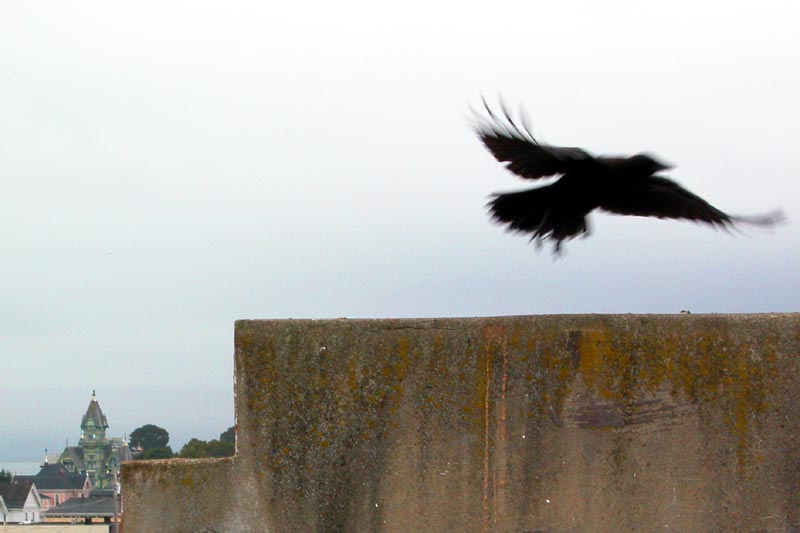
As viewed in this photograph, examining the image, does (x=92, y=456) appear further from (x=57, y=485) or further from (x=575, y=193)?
(x=575, y=193)

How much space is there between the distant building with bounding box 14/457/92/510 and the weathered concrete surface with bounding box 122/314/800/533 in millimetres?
122716

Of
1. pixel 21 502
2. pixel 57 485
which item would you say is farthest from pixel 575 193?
pixel 57 485

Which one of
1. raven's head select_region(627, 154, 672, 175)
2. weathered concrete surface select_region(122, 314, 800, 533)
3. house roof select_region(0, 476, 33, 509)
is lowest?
house roof select_region(0, 476, 33, 509)

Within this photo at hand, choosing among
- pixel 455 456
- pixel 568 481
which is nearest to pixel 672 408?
pixel 568 481

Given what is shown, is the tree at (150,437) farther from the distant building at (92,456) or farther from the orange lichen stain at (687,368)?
the orange lichen stain at (687,368)

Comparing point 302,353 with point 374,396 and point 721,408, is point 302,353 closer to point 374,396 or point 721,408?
point 374,396

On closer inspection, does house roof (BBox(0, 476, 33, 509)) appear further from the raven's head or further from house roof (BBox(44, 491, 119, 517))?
the raven's head

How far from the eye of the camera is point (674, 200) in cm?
477

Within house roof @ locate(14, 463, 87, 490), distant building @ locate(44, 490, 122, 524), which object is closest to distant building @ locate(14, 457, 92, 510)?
house roof @ locate(14, 463, 87, 490)

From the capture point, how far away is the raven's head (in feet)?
14.9

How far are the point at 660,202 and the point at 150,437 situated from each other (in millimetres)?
139008

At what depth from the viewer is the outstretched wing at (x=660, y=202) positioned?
185 inches

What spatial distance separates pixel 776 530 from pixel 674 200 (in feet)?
5.44

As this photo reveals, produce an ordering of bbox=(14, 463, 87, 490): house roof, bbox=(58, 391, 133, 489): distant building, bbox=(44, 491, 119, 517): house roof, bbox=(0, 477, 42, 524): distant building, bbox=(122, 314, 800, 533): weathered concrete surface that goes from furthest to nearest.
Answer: bbox=(58, 391, 133, 489): distant building, bbox=(14, 463, 87, 490): house roof, bbox=(0, 477, 42, 524): distant building, bbox=(44, 491, 119, 517): house roof, bbox=(122, 314, 800, 533): weathered concrete surface
